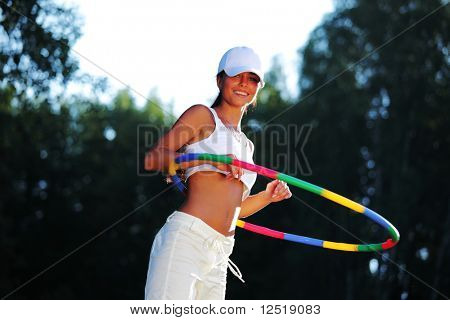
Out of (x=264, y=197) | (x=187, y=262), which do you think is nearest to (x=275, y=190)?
(x=264, y=197)

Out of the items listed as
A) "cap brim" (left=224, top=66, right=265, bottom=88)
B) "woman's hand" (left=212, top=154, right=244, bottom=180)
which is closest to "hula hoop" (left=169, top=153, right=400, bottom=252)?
"woman's hand" (left=212, top=154, right=244, bottom=180)

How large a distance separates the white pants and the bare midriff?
0.16 ft

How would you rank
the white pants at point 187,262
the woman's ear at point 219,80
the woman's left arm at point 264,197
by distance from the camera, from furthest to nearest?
the woman's left arm at point 264,197, the woman's ear at point 219,80, the white pants at point 187,262

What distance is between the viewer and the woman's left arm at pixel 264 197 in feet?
16.1

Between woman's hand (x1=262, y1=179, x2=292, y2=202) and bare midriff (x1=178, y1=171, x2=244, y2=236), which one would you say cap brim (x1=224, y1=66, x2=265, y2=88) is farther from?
woman's hand (x1=262, y1=179, x2=292, y2=202)

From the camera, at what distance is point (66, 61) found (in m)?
7.68

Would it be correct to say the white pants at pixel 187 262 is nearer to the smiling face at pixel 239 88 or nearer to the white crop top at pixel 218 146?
the white crop top at pixel 218 146

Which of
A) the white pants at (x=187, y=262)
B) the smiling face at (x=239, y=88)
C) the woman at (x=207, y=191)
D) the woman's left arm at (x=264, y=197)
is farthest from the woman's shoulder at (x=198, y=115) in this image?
the woman's left arm at (x=264, y=197)

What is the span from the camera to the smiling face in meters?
4.55

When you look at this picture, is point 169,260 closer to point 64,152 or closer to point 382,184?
point 382,184

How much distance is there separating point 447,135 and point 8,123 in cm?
917

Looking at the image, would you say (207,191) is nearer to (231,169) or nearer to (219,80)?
(231,169)

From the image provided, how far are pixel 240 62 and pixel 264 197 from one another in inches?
35.1

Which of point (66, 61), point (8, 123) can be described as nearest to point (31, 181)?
point (8, 123)
